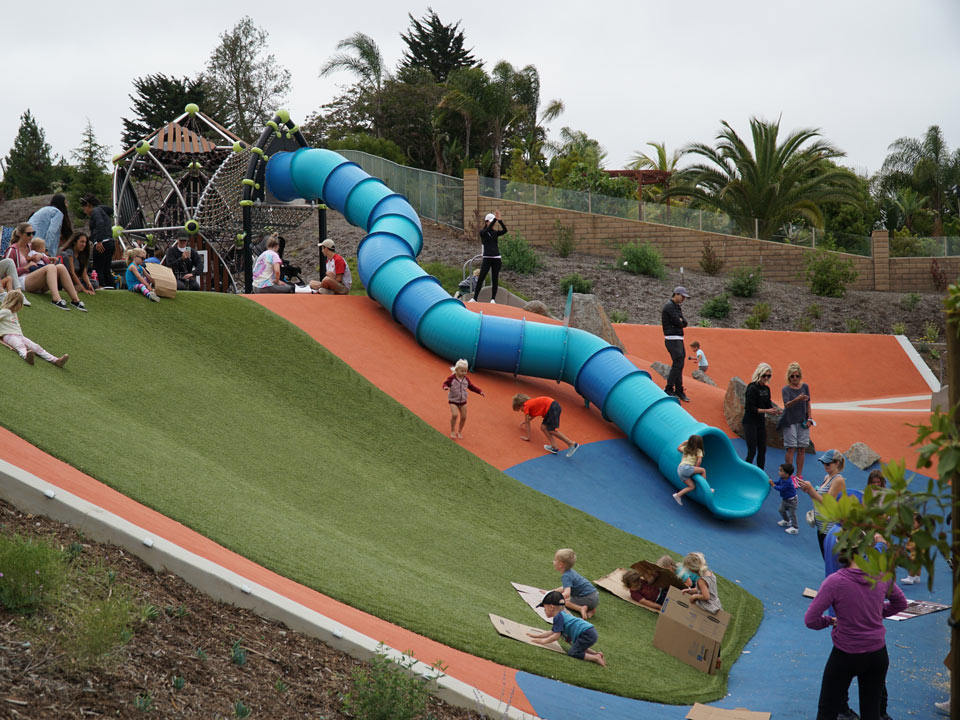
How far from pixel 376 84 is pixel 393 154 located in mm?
9633

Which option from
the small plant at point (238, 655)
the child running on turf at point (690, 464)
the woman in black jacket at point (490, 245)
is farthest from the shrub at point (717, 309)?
the small plant at point (238, 655)

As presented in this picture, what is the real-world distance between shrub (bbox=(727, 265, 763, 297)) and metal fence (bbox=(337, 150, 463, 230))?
9.30m

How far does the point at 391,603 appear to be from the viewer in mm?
7195

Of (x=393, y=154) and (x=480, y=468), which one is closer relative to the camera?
(x=480, y=468)

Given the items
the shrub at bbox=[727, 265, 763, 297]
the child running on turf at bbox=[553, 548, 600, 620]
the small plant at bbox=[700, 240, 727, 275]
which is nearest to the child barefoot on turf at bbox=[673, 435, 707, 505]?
the child running on turf at bbox=[553, 548, 600, 620]

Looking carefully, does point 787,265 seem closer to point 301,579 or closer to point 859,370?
point 859,370

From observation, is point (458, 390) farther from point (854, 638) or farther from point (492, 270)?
point (854, 638)

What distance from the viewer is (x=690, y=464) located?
510 inches

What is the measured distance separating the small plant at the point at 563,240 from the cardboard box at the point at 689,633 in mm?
22836

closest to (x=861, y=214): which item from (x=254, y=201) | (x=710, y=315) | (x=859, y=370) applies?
(x=710, y=315)

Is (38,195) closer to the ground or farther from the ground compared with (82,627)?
farther from the ground

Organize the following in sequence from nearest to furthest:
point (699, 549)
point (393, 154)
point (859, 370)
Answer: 1. point (699, 549)
2. point (859, 370)
3. point (393, 154)

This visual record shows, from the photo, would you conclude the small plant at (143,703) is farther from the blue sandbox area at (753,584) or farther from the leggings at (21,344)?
the leggings at (21,344)

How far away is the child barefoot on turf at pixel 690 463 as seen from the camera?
12906 mm
